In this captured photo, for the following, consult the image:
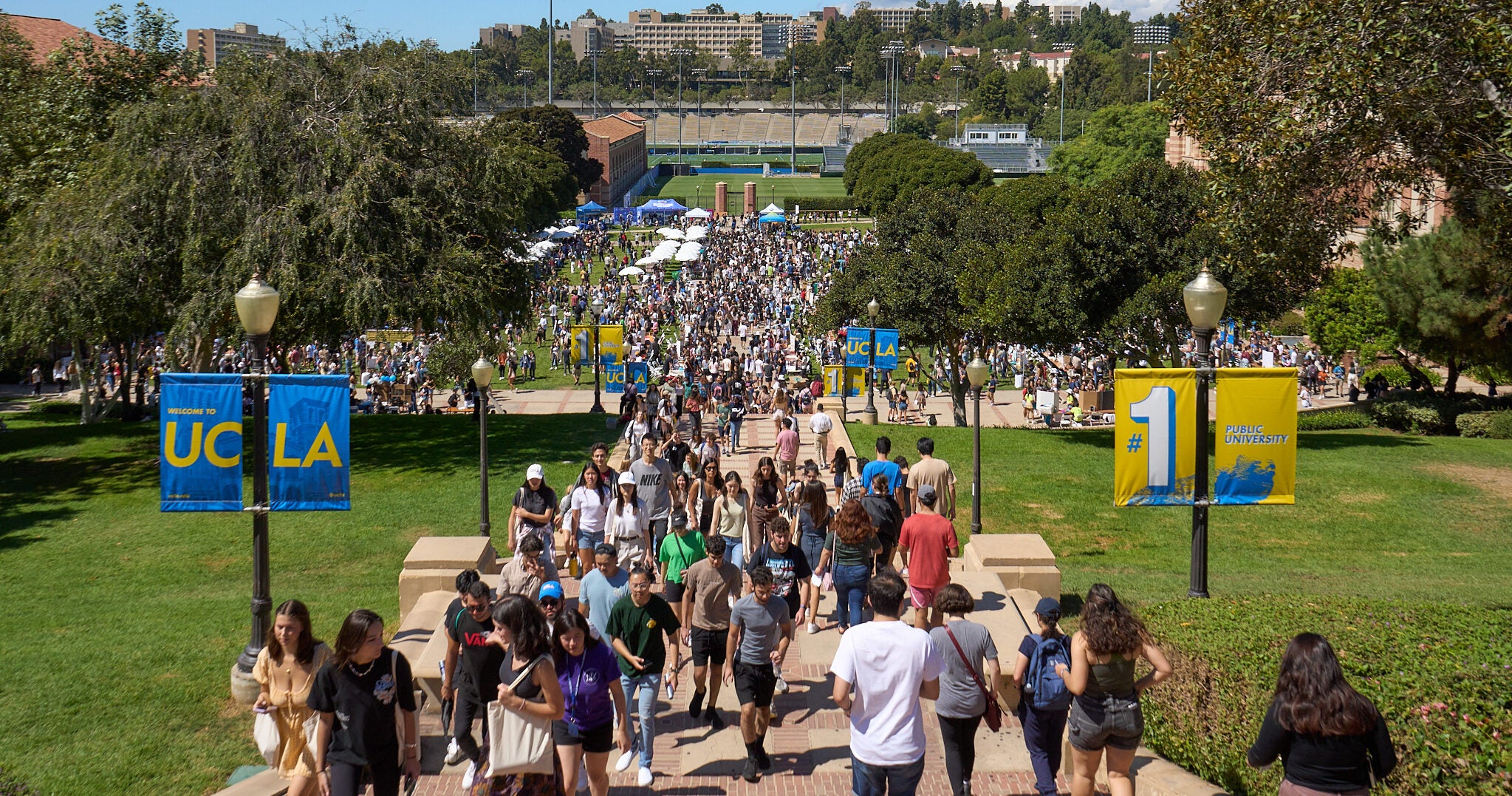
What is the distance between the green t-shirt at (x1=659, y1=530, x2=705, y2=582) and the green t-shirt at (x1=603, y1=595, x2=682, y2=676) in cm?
141

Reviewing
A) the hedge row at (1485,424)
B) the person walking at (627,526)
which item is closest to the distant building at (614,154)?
the hedge row at (1485,424)

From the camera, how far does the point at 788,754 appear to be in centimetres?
773

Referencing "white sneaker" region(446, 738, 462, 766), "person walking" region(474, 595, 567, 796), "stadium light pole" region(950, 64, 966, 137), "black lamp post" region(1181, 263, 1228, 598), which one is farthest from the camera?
"stadium light pole" region(950, 64, 966, 137)

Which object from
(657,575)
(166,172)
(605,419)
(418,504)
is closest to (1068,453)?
(605,419)

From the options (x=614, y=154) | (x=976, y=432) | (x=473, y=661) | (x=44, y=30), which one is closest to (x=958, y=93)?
(x=614, y=154)

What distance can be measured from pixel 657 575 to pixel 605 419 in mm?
13383

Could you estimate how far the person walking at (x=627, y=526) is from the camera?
1020cm

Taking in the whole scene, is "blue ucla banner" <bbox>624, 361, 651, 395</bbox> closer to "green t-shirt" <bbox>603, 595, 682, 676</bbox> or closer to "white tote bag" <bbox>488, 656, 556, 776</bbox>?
"green t-shirt" <bbox>603, 595, 682, 676</bbox>

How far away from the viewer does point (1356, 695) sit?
500 centimetres

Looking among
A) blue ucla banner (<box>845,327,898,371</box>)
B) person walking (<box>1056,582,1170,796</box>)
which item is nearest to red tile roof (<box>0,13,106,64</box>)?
blue ucla banner (<box>845,327,898,371</box>)

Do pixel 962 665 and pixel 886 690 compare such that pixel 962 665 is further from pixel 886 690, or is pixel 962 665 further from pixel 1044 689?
pixel 886 690

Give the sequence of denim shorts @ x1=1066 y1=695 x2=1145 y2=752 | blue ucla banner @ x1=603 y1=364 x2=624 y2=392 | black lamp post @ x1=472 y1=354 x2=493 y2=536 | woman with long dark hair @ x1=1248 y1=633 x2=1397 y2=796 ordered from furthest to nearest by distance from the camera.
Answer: blue ucla banner @ x1=603 y1=364 x2=624 y2=392 < black lamp post @ x1=472 y1=354 x2=493 y2=536 < denim shorts @ x1=1066 y1=695 x2=1145 y2=752 < woman with long dark hair @ x1=1248 y1=633 x2=1397 y2=796

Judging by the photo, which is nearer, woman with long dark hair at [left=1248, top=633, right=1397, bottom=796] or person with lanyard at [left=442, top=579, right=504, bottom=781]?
woman with long dark hair at [left=1248, top=633, right=1397, bottom=796]

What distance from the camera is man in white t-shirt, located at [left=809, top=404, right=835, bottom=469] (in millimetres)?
16500
